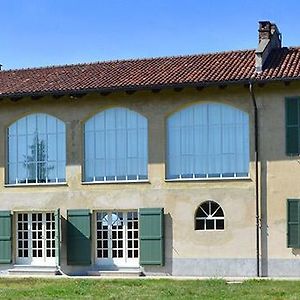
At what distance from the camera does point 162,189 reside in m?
27.6

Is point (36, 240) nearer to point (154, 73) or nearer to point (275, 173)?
point (154, 73)

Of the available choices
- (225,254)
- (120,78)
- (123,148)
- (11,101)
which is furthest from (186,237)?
(11,101)

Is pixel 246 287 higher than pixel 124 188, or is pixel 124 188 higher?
pixel 124 188

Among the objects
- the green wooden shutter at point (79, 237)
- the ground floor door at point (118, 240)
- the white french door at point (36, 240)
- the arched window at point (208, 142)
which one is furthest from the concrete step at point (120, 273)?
the arched window at point (208, 142)

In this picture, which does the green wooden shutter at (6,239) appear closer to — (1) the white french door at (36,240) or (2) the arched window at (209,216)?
(1) the white french door at (36,240)

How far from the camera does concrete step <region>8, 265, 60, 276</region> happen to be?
28341 millimetres

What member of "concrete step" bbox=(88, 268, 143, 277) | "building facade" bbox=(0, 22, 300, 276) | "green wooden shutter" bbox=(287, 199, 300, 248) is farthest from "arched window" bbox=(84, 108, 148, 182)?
"green wooden shutter" bbox=(287, 199, 300, 248)

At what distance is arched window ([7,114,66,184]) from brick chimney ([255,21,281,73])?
724 cm

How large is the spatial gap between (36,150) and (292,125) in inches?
364

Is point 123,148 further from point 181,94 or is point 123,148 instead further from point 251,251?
point 251,251

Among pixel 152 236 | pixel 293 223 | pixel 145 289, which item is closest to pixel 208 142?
pixel 152 236

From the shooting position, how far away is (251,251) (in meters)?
26.4

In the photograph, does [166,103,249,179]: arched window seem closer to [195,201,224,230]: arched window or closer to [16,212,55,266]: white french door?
[195,201,224,230]: arched window

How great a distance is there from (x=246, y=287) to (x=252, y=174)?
5.14 meters
